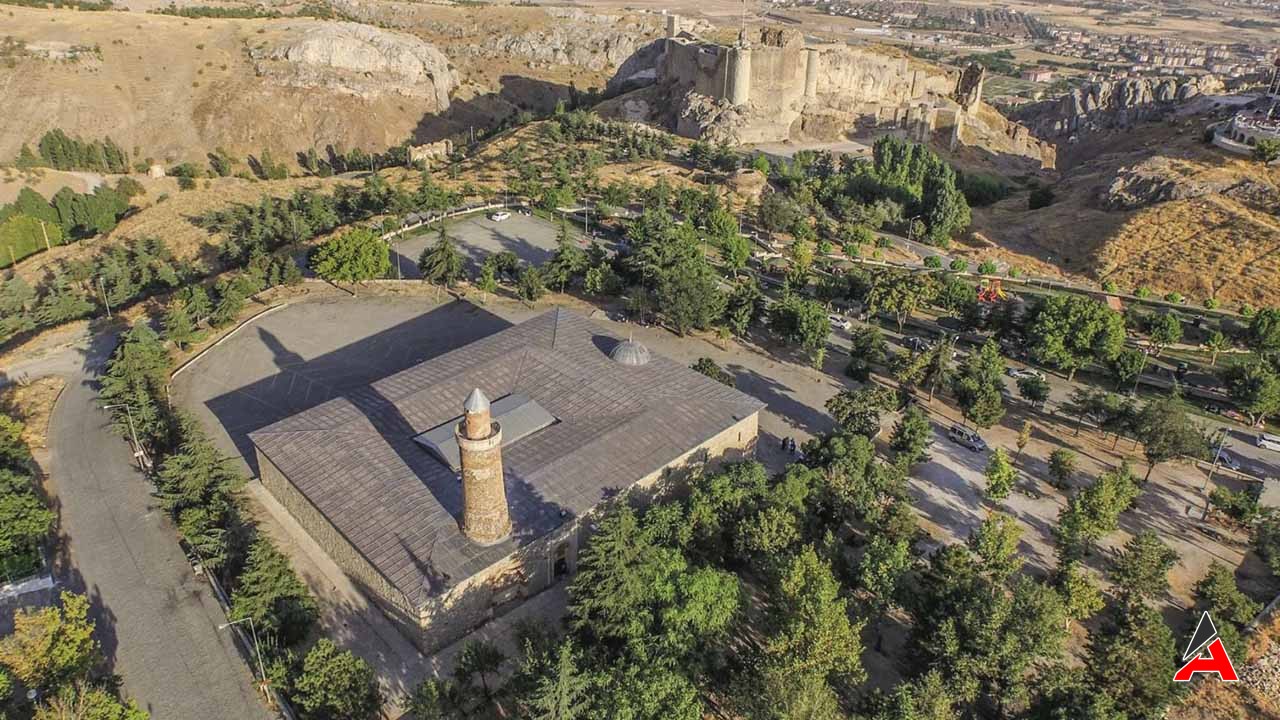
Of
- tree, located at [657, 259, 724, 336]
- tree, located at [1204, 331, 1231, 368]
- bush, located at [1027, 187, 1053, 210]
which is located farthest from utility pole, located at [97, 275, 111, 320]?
bush, located at [1027, 187, 1053, 210]

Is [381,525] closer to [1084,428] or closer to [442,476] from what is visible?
[442,476]

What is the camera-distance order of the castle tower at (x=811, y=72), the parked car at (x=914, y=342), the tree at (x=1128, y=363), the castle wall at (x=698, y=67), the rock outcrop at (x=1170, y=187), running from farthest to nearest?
1. the castle tower at (x=811, y=72)
2. the castle wall at (x=698, y=67)
3. the rock outcrop at (x=1170, y=187)
4. the parked car at (x=914, y=342)
5. the tree at (x=1128, y=363)

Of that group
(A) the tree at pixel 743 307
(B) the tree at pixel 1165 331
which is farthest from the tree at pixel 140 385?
(B) the tree at pixel 1165 331

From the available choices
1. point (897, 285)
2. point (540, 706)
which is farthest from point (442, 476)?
point (897, 285)

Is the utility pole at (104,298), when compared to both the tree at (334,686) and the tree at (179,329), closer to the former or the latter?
the tree at (179,329)

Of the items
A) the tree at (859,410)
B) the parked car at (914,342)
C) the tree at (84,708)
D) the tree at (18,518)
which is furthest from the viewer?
the parked car at (914,342)

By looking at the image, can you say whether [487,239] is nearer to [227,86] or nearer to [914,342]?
[914,342]
